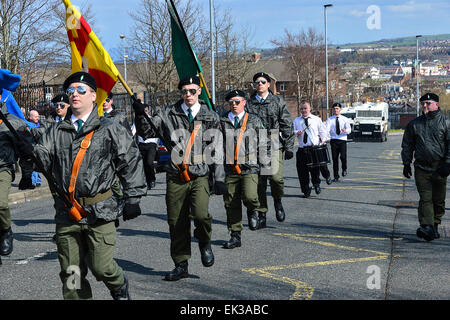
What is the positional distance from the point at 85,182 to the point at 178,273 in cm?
196

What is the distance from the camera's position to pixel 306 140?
12.4 meters

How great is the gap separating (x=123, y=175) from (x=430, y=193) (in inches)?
187

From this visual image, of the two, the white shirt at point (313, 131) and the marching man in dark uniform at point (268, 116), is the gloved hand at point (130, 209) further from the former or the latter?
the white shirt at point (313, 131)

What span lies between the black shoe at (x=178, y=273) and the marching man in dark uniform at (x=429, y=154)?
3.38 meters

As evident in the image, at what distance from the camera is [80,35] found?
20.3 feet

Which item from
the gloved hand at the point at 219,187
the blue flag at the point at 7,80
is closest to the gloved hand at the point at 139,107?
the gloved hand at the point at 219,187

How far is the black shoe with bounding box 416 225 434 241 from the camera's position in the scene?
782 cm

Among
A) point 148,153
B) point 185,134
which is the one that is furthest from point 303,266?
point 148,153

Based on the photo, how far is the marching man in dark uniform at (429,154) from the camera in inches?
309

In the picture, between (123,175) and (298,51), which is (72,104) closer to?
(123,175)

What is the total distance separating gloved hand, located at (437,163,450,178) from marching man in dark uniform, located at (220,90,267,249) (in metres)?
2.33

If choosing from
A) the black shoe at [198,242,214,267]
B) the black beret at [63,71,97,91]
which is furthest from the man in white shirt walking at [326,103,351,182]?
the black beret at [63,71,97,91]

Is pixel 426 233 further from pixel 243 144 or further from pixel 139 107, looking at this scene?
pixel 139 107

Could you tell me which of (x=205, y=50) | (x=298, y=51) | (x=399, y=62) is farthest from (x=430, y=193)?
(x=399, y=62)
